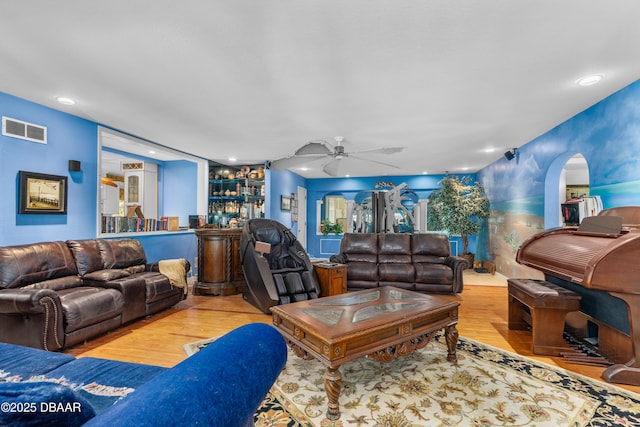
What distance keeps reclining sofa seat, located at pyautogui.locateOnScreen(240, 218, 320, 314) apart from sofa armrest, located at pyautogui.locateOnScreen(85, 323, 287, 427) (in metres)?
2.51

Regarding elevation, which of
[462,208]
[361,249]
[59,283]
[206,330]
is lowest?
[206,330]

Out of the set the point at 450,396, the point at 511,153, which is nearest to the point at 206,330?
the point at 450,396

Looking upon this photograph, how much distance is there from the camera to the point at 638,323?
2033 millimetres

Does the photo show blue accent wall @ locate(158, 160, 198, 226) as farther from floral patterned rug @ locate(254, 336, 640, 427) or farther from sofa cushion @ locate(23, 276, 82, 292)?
floral patterned rug @ locate(254, 336, 640, 427)

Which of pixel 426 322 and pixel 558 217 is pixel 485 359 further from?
pixel 558 217

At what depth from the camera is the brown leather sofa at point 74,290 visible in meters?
2.29

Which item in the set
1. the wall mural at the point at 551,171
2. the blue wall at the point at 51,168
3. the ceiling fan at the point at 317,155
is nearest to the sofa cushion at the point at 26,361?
the blue wall at the point at 51,168

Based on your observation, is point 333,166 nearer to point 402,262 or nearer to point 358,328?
point 402,262

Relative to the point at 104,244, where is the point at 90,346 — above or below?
below

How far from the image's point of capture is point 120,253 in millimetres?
3533

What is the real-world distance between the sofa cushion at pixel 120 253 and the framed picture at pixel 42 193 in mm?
669

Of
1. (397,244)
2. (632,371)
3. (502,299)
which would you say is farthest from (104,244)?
(502,299)

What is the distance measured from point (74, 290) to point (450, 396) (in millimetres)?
3474

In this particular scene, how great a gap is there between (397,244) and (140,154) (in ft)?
17.7
